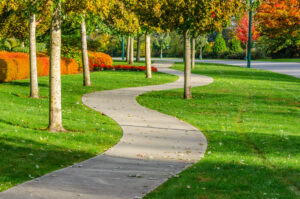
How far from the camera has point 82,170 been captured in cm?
691

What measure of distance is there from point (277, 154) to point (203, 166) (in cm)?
179

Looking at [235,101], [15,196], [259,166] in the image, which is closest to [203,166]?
[259,166]

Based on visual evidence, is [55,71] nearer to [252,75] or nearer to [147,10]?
[147,10]

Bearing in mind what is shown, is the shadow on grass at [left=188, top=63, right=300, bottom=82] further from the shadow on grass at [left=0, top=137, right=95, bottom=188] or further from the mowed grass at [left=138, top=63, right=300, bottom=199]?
the shadow on grass at [left=0, top=137, right=95, bottom=188]

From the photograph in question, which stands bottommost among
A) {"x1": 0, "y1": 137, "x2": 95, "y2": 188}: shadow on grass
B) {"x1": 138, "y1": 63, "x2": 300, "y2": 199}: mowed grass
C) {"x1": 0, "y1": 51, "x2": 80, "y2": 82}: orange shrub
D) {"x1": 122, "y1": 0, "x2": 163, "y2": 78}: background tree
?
{"x1": 138, "y1": 63, "x2": 300, "y2": 199}: mowed grass

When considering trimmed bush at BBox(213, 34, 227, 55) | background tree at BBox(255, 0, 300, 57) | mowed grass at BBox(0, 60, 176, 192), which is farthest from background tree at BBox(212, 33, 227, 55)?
background tree at BBox(255, 0, 300, 57)

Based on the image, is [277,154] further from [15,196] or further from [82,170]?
[15,196]

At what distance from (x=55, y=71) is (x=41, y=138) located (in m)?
1.70

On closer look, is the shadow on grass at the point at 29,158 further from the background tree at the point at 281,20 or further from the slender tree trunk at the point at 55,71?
the background tree at the point at 281,20

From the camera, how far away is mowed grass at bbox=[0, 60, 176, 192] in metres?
7.00

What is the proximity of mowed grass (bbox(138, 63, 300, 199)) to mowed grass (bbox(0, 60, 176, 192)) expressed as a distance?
2.15 meters

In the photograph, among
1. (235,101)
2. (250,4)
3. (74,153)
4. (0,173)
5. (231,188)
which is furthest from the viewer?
(235,101)

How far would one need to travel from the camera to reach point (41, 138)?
29.6 ft

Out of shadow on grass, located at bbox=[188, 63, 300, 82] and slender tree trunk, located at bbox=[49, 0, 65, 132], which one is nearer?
slender tree trunk, located at bbox=[49, 0, 65, 132]
